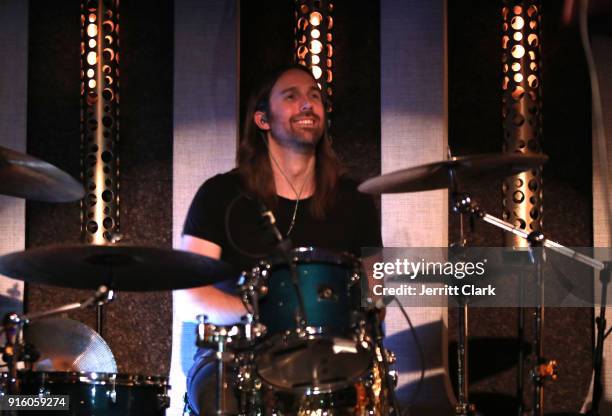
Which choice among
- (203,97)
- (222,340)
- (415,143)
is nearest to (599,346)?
(415,143)

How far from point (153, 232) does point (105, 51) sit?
3.25ft

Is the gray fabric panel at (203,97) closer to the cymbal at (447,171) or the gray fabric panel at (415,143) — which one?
the gray fabric panel at (415,143)

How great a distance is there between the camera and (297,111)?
399cm

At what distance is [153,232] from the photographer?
15.1ft

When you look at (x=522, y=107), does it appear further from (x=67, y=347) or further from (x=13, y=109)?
(x=13, y=109)

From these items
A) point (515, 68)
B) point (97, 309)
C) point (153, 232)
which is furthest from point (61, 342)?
point (515, 68)

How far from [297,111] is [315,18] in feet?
2.47

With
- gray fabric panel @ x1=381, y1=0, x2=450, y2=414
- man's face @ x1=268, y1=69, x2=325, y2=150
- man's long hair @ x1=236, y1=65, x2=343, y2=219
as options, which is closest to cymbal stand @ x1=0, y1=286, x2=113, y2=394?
man's long hair @ x1=236, y1=65, x2=343, y2=219

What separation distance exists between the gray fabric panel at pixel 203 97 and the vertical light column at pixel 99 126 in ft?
1.13

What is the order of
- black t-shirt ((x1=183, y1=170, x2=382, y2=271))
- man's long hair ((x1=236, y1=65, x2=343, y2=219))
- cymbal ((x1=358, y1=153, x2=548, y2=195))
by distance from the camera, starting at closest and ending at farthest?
cymbal ((x1=358, y1=153, x2=548, y2=195)) < black t-shirt ((x1=183, y1=170, x2=382, y2=271)) < man's long hair ((x1=236, y1=65, x2=343, y2=219))

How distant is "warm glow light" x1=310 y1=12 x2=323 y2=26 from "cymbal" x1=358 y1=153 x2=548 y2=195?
1.38 m

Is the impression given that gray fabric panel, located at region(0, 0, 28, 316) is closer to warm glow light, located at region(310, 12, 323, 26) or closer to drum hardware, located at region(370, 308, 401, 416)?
warm glow light, located at region(310, 12, 323, 26)

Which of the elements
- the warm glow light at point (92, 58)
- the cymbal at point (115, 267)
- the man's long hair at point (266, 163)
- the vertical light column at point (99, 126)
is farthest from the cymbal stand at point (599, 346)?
the warm glow light at point (92, 58)

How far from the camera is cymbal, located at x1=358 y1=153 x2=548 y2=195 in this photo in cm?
319
